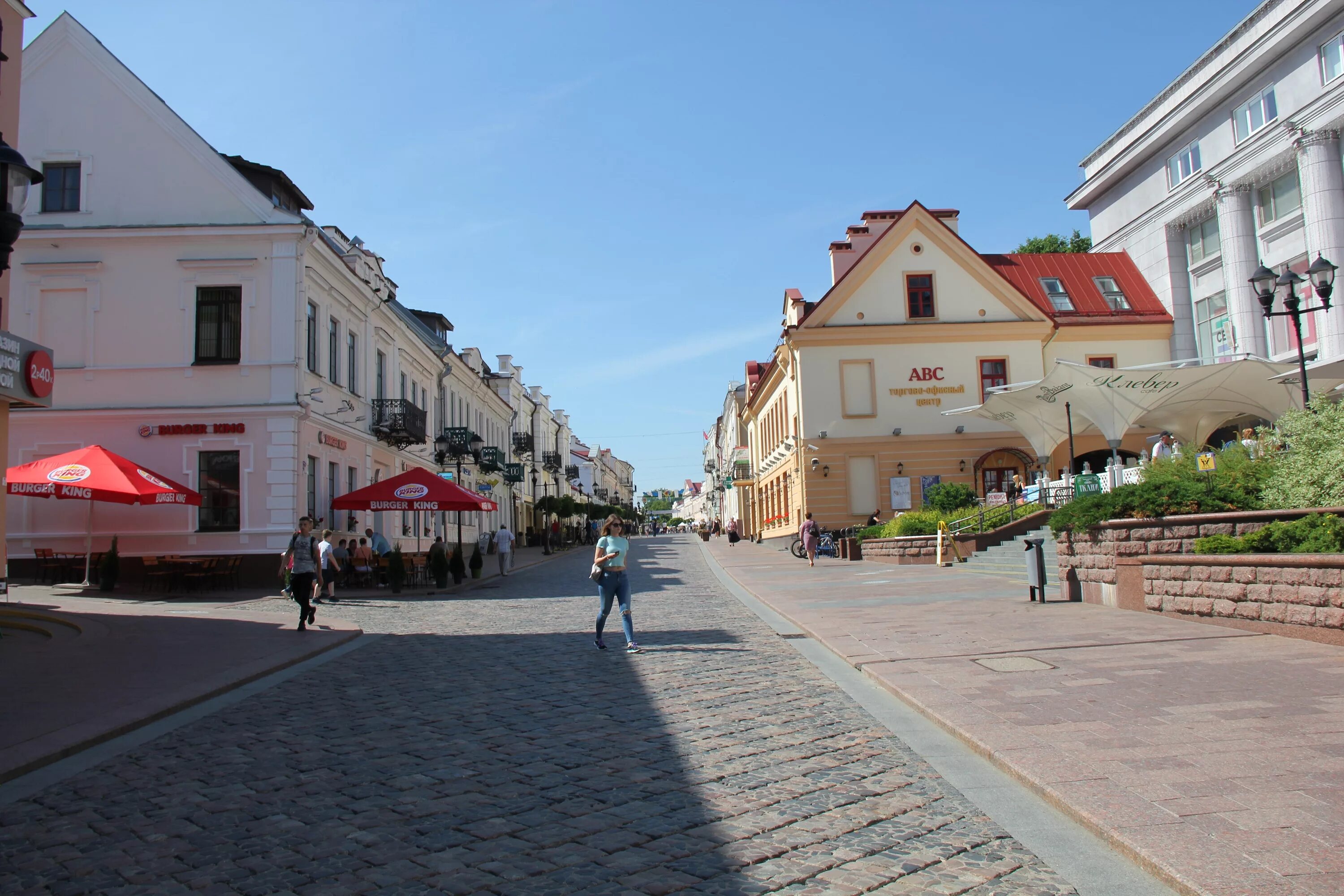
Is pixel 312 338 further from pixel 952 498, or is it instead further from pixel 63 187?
pixel 952 498

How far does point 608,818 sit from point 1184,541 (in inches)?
401

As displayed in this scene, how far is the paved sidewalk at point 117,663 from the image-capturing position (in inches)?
280

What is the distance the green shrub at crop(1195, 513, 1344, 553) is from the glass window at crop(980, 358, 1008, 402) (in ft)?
85.7

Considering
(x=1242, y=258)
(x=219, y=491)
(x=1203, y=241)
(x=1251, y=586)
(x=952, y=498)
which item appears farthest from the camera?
(x=1203, y=241)

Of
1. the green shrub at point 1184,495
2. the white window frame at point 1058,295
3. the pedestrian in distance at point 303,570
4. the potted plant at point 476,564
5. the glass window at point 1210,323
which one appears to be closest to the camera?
the green shrub at point 1184,495

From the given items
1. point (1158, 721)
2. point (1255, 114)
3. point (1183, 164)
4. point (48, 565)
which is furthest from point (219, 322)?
Result: point (1183, 164)

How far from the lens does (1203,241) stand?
36.7 m

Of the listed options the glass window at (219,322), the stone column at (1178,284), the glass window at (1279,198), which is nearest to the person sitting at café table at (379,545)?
the glass window at (219,322)

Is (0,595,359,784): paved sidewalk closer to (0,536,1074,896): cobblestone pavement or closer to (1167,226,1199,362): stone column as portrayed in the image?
(0,536,1074,896): cobblestone pavement

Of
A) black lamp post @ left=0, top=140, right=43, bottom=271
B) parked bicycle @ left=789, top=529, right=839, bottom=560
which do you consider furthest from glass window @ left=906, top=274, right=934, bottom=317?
black lamp post @ left=0, top=140, right=43, bottom=271

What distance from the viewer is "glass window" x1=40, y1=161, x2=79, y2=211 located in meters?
24.1

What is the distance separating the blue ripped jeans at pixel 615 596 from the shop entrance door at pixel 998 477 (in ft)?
90.8

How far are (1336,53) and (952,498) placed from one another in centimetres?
1647

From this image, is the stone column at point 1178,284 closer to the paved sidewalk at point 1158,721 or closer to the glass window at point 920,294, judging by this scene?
the glass window at point 920,294
